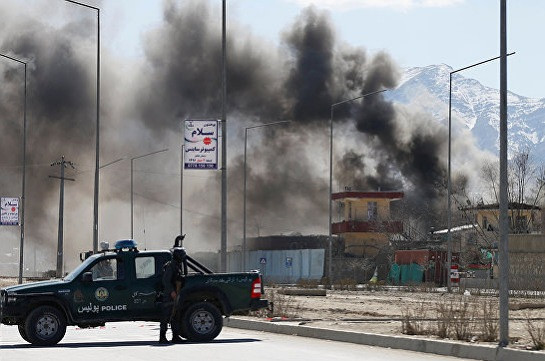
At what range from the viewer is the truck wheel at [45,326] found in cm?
2234

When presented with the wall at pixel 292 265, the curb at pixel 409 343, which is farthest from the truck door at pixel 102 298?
the wall at pixel 292 265

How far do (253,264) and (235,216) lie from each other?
15.8m

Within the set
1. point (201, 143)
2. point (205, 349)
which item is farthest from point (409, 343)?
point (201, 143)

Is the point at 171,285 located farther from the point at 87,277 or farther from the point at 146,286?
the point at 87,277

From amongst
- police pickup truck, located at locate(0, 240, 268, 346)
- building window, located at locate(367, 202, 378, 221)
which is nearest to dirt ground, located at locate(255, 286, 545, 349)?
police pickup truck, located at locate(0, 240, 268, 346)

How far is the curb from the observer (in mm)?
17938

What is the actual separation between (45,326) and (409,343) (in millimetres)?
6274

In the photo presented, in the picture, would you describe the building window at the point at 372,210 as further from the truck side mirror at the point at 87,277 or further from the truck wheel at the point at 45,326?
the truck wheel at the point at 45,326

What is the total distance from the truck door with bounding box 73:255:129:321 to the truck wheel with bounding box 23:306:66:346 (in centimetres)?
34

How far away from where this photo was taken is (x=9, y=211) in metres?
70.4

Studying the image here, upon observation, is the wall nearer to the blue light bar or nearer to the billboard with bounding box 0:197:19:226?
the billboard with bounding box 0:197:19:226

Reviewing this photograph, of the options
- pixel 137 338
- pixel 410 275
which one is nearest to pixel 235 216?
pixel 410 275

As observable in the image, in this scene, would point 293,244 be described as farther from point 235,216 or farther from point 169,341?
point 169,341

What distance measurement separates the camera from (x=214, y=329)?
75.3 feet
